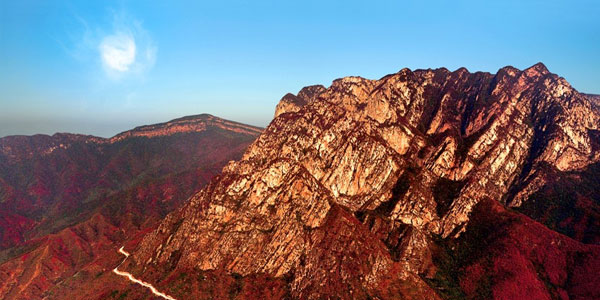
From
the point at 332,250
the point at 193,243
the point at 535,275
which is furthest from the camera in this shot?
the point at 193,243

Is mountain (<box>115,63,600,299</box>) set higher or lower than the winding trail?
higher

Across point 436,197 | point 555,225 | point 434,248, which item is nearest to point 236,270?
point 434,248

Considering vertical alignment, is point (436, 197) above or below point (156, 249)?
above

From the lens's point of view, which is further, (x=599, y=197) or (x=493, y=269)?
(x=599, y=197)

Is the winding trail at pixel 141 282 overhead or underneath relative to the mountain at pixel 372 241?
underneath

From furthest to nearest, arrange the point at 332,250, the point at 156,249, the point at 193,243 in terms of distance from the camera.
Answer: the point at 156,249
the point at 193,243
the point at 332,250

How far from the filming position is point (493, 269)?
155500 mm

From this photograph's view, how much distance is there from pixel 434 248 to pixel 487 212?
35.6m

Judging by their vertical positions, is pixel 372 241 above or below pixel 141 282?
above

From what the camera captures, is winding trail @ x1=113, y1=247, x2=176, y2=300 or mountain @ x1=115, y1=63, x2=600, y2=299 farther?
winding trail @ x1=113, y1=247, x2=176, y2=300

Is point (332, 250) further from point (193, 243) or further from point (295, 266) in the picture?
point (193, 243)

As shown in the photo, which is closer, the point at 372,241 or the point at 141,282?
the point at 372,241

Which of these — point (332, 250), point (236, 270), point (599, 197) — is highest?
point (599, 197)

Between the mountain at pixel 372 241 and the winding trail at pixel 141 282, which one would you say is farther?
the winding trail at pixel 141 282
